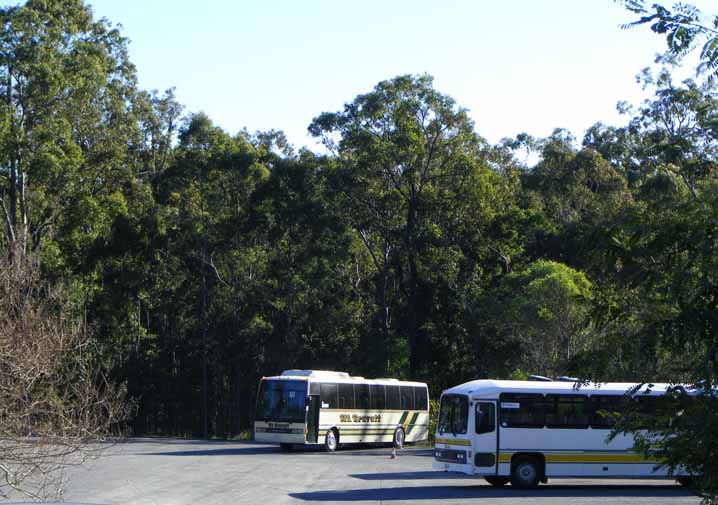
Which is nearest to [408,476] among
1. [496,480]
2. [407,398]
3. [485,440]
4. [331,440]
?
[496,480]

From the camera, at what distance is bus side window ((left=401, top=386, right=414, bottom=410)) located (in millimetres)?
40688

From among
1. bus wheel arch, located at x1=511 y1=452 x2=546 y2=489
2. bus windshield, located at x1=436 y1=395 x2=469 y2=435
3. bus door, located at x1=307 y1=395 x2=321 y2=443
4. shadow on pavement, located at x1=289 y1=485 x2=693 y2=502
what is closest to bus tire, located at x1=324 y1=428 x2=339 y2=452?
bus door, located at x1=307 y1=395 x2=321 y2=443

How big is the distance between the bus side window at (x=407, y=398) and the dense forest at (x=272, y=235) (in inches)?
199

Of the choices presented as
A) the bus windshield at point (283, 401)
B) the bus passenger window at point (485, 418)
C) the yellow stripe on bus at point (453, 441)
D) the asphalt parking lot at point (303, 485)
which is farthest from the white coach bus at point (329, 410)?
the bus passenger window at point (485, 418)

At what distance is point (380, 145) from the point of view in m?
44.0

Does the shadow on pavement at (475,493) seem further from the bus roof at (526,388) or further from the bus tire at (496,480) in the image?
the bus roof at (526,388)

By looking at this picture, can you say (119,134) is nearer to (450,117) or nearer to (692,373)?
(450,117)

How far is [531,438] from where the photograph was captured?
23688 millimetres

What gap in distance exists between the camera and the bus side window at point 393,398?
3975 centimetres

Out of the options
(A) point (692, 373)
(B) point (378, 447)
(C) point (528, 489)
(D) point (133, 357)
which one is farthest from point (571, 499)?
(D) point (133, 357)

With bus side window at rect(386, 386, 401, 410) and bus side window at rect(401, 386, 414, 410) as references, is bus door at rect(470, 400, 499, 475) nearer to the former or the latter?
bus side window at rect(386, 386, 401, 410)

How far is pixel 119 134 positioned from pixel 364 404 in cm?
1909

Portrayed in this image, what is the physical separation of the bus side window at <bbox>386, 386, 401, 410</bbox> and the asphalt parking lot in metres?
7.61

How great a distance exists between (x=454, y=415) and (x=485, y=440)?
4.44 feet
